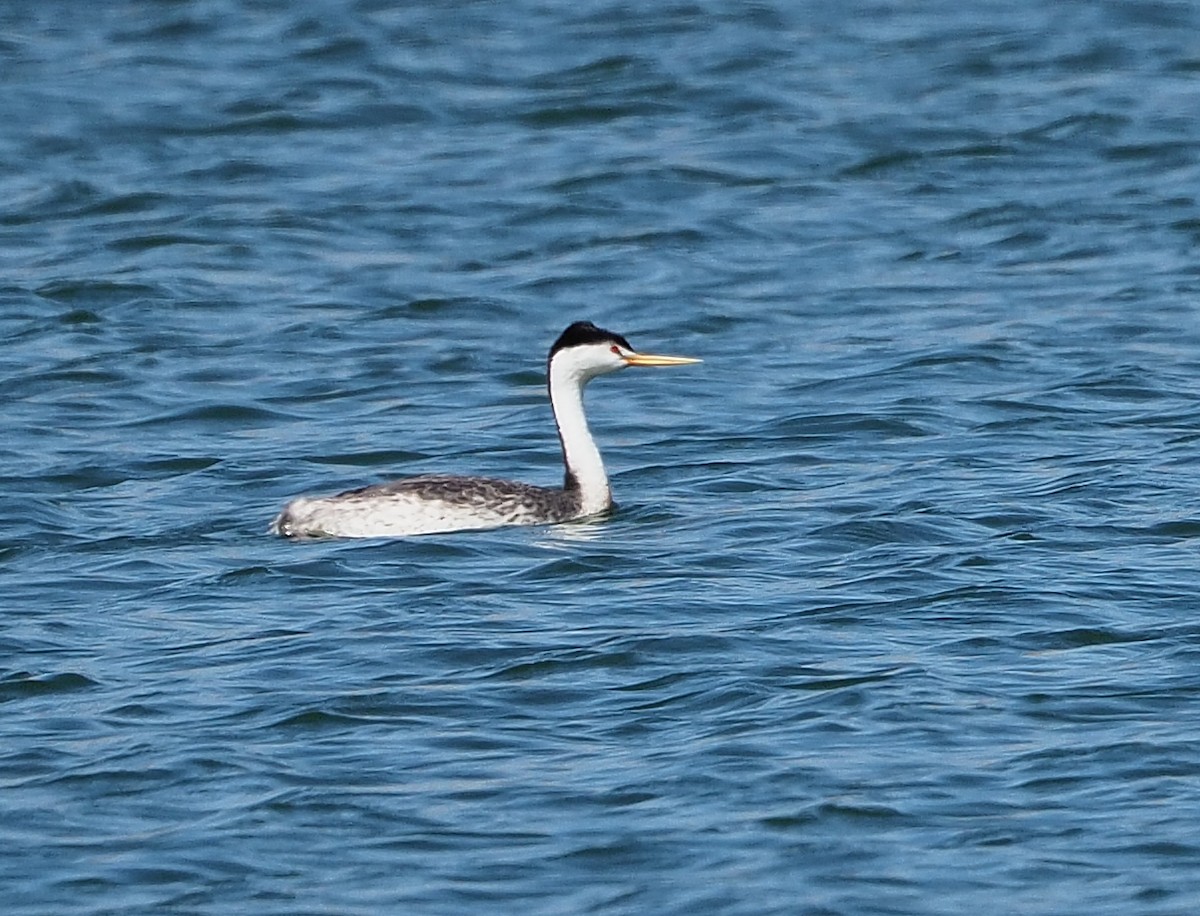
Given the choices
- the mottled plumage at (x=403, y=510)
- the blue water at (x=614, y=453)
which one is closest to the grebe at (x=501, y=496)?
the mottled plumage at (x=403, y=510)

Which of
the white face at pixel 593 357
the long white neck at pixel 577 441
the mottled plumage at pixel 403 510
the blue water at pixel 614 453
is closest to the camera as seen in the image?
the blue water at pixel 614 453

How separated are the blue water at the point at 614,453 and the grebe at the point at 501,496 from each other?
13 cm

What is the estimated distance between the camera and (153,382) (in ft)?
52.1

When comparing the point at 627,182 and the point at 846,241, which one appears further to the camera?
the point at 627,182

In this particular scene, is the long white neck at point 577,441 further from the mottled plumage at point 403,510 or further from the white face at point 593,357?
the mottled plumage at point 403,510

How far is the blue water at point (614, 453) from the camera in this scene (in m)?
8.07

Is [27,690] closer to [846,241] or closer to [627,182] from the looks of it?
[846,241]

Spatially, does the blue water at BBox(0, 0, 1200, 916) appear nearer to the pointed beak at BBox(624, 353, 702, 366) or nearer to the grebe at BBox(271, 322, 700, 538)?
the grebe at BBox(271, 322, 700, 538)

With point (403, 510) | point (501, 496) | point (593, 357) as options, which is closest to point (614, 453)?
point (593, 357)

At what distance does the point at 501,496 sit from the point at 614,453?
7.14ft

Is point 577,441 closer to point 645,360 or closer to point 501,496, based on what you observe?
point 645,360

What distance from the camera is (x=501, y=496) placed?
12.1 metres

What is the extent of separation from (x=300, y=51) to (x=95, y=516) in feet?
41.9

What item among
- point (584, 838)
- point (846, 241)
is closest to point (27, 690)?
point (584, 838)
